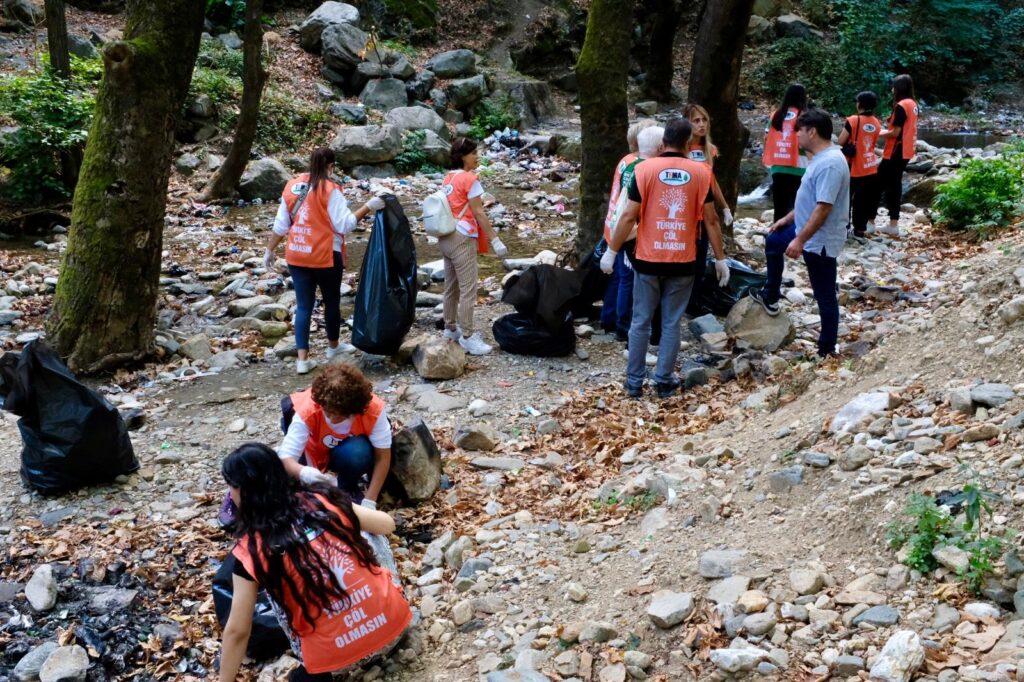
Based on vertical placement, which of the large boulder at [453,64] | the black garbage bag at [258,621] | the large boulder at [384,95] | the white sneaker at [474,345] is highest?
the large boulder at [453,64]

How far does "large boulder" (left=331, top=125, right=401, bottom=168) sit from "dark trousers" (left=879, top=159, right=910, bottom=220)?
8125mm

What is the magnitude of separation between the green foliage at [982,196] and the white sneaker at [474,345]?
5403 mm

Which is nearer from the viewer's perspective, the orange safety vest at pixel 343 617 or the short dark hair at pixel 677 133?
the orange safety vest at pixel 343 617

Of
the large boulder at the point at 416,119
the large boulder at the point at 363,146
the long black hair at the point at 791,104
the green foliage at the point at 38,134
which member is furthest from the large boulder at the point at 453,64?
the long black hair at the point at 791,104

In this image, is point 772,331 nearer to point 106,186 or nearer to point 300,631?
point 300,631

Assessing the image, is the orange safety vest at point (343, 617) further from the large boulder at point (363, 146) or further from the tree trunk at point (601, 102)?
the large boulder at point (363, 146)

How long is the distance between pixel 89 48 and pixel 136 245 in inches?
440

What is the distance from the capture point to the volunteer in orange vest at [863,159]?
9.01 m

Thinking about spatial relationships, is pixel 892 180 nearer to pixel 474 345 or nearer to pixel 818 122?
pixel 818 122

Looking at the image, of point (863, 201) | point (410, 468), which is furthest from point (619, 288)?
point (863, 201)

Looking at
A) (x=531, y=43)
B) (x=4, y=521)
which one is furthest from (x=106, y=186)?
(x=531, y=43)

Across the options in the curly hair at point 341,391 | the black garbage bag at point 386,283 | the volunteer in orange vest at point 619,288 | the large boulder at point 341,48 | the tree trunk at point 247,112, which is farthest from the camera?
the large boulder at point 341,48

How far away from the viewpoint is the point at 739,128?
8.40 metres

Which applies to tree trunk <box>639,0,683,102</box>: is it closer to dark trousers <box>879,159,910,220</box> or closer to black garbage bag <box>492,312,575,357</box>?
dark trousers <box>879,159,910,220</box>
